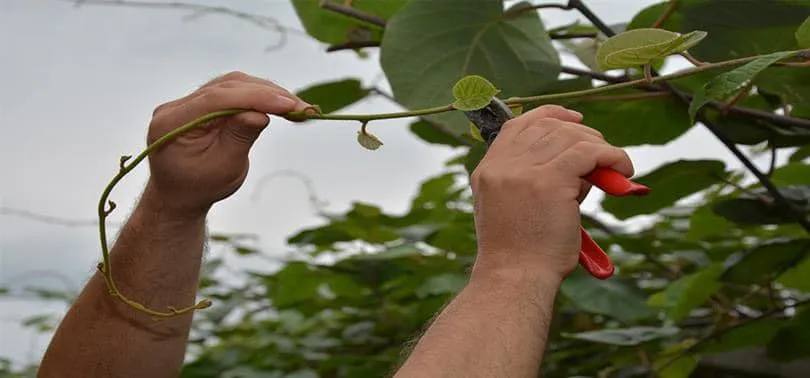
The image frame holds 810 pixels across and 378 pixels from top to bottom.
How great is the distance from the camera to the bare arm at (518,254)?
539 mm

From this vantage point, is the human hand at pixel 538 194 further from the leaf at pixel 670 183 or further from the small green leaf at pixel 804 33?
the leaf at pixel 670 183

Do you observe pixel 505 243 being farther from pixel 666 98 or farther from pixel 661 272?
pixel 661 272

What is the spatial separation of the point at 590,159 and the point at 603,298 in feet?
1.65

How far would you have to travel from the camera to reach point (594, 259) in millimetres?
578

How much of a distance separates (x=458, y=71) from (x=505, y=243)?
272 mm

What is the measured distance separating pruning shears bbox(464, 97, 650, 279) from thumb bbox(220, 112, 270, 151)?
13 cm

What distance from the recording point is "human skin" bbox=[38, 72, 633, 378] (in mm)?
547

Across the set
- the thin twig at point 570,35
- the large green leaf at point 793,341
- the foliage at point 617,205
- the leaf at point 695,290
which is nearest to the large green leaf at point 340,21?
the foliage at point 617,205

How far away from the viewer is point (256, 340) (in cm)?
162

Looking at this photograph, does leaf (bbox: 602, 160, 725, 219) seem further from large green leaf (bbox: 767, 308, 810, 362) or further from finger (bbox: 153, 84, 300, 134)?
finger (bbox: 153, 84, 300, 134)

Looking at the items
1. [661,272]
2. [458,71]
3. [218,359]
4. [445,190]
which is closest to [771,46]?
[458,71]

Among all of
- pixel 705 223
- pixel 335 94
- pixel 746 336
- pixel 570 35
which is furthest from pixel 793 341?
pixel 335 94

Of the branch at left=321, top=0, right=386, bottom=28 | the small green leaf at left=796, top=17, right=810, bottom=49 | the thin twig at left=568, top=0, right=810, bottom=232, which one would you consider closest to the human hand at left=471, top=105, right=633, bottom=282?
the small green leaf at left=796, top=17, right=810, bottom=49

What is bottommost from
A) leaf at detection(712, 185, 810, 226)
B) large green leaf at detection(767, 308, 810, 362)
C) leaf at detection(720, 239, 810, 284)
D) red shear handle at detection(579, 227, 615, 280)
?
large green leaf at detection(767, 308, 810, 362)
